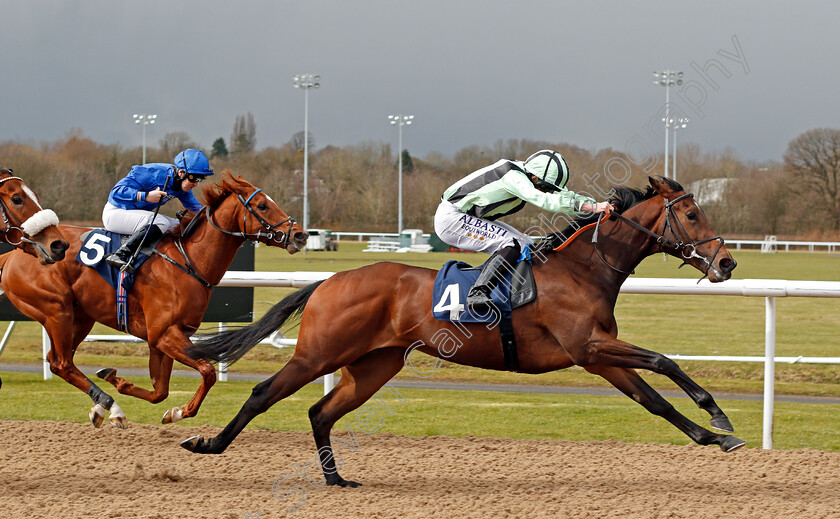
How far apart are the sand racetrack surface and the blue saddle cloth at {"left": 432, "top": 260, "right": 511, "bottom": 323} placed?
32.0 inches

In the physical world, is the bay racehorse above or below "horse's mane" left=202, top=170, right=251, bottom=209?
below

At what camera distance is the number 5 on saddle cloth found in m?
3.89

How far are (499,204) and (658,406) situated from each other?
4.09 feet

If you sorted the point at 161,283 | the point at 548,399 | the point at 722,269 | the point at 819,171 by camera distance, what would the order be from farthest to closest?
the point at 819,171 → the point at 548,399 → the point at 161,283 → the point at 722,269

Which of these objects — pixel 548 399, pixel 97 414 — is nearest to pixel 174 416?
pixel 97 414

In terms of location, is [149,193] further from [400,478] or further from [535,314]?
[535,314]

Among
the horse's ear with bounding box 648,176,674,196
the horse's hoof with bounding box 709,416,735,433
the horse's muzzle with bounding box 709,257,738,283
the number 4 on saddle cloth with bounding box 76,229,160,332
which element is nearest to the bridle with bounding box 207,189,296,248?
the number 4 on saddle cloth with bounding box 76,229,160,332

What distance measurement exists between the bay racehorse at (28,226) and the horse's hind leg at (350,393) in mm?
1526

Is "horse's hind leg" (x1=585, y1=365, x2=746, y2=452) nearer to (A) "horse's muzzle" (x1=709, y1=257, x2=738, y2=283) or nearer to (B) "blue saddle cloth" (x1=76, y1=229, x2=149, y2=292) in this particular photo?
(A) "horse's muzzle" (x1=709, y1=257, x2=738, y2=283)

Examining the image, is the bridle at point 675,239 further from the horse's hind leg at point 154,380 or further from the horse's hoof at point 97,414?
the horse's hoof at point 97,414

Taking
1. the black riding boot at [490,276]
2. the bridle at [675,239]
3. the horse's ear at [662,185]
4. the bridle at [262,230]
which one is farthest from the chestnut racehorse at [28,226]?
the horse's ear at [662,185]

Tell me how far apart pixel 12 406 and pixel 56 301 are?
163 cm

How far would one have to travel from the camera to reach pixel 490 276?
155 inches

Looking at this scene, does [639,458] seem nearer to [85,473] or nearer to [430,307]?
[430,307]
